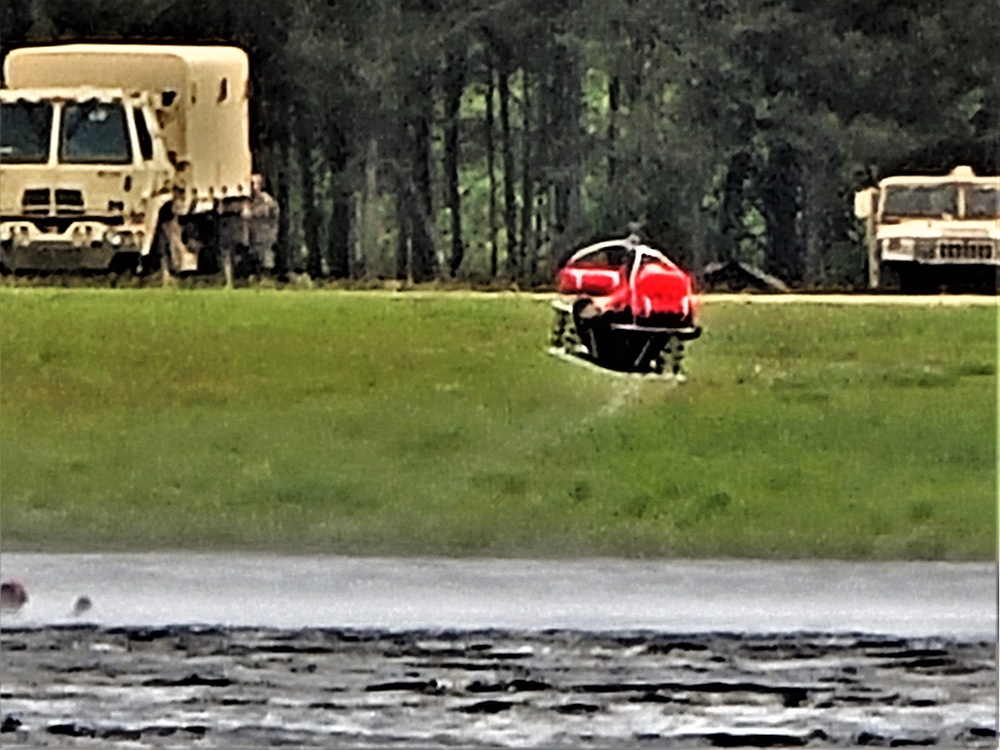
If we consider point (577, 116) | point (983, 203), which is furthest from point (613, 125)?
point (983, 203)

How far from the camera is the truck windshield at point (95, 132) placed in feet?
17.3

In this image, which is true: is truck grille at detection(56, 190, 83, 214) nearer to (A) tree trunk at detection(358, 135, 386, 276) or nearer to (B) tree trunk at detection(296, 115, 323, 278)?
(B) tree trunk at detection(296, 115, 323, 278)

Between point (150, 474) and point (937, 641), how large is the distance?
56.8 inches

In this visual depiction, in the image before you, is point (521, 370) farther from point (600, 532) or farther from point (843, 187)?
point (843, 187)

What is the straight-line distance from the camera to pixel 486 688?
193 inches

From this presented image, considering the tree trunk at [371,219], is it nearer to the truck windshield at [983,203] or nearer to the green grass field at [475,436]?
the green grass field at [475,436]

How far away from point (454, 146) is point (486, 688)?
1022 millimetres

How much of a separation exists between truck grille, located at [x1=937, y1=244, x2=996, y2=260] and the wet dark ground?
27.2 inches

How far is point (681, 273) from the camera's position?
17.2ft

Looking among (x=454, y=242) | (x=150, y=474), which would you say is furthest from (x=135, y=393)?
(x=454, y=242)

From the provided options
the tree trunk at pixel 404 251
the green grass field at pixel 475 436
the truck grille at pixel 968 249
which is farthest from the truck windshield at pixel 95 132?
the truck grille at pixel 968 249

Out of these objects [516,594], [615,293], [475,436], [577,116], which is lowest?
[516,594]

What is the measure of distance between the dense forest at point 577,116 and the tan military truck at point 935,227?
3 cm

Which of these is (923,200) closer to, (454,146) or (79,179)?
(454,146)
